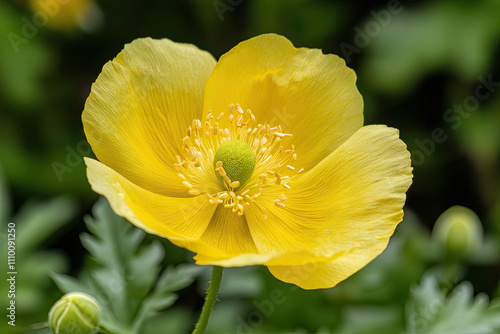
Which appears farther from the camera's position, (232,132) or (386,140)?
(232,132)

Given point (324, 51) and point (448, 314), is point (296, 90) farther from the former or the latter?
point (324, 51)

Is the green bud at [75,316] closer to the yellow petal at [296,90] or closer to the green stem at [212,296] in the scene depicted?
the green stem at [212,296]

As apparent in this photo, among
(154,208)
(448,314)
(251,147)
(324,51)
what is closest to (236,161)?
(251,147)

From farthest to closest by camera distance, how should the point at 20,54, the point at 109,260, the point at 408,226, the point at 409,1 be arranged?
the point at 409,1
the point at 20,54
the point at 408,226
the point at 109,260

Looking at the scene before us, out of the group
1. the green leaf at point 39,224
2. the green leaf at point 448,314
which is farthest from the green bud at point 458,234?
the green leaf at point 39,224

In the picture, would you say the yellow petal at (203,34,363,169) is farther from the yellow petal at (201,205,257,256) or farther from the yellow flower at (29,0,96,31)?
the yellow flower at (29,0,96,31)

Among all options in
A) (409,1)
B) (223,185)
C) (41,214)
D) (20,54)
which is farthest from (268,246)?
(409,1)

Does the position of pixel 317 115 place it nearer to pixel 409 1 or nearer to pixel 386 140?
pixel 386 140

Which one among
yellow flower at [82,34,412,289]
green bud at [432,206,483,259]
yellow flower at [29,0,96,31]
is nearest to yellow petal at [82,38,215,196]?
yellow flower at [82,34,412,289]
